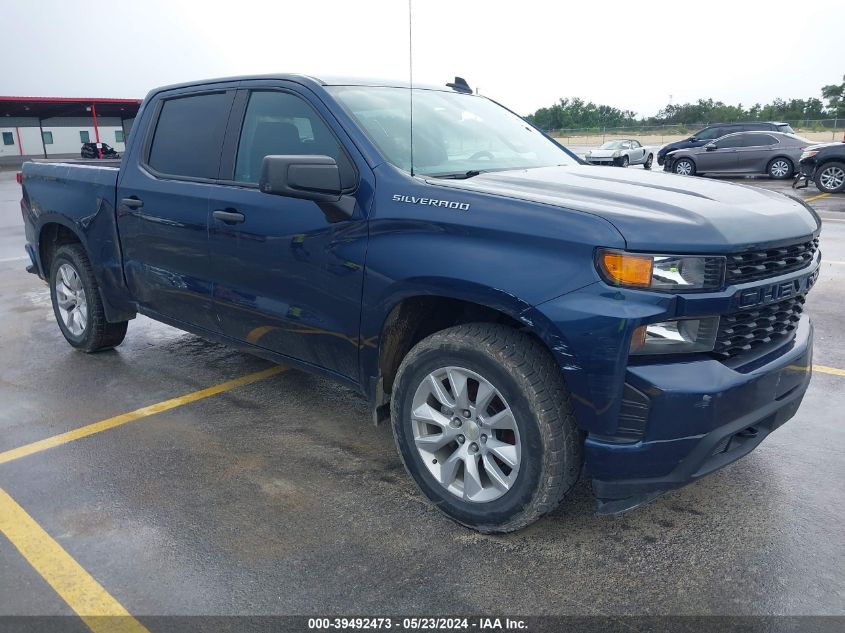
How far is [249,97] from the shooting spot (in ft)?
12.6

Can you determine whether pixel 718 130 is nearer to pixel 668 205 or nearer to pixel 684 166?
pixel 684 166

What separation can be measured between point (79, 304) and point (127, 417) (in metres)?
1.49

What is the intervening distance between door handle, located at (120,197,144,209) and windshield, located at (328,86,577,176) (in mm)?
1558

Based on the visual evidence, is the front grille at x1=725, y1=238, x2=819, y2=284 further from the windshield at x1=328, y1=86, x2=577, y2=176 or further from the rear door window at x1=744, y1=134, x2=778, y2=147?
the rear door window at x1=744, y1=134, x2=778, y2=147

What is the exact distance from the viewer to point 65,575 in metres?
2.72

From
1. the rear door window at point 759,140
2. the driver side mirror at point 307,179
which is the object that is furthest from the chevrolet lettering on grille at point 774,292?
the rear door window at point 759,140

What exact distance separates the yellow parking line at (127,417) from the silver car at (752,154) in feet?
53.0

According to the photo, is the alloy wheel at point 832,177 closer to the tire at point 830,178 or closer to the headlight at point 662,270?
the tire at point 830,178

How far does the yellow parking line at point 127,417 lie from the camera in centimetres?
380

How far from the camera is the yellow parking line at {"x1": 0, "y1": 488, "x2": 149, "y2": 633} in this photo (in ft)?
8.07

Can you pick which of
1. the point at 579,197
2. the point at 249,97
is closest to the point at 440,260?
the point at 579,197

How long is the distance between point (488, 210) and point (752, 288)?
100 centimetres

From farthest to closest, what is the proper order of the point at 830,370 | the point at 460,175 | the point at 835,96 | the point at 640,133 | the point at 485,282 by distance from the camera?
the point at 835,96 → the point at 640,133 → the point at 830,370 → the point at 460,175 → the point at 485,282

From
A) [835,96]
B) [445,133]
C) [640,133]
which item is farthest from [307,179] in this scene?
[835,96]
